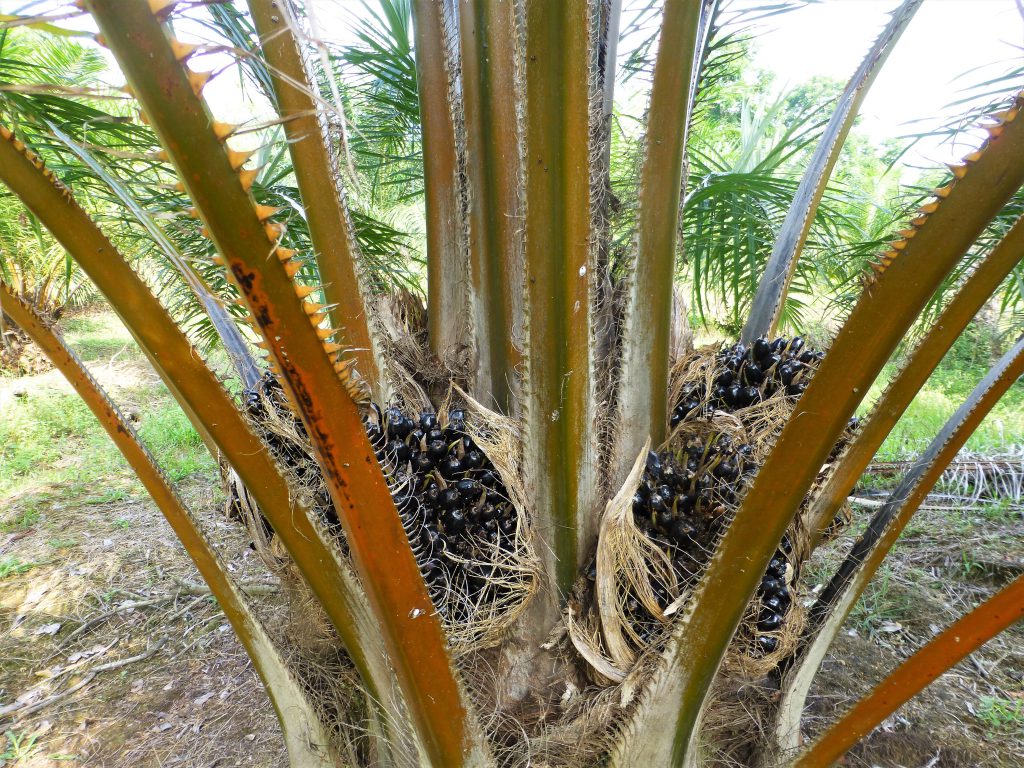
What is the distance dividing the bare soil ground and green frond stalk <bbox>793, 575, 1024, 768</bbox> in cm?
99

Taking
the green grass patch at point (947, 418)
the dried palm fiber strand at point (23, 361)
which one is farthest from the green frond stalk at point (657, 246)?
the dried palm fiber strand at point (23, 361)

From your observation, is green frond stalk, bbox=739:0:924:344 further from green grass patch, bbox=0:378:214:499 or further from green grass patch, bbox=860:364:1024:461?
green grass patch, bbox=0:378:214:499

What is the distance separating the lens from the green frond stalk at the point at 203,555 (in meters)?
1.15

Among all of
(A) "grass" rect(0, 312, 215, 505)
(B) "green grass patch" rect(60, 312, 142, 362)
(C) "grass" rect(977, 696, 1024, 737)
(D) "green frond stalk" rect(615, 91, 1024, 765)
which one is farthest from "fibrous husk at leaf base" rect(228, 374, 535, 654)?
(B) "green grass patch" rect(60, 312, 142, 362)

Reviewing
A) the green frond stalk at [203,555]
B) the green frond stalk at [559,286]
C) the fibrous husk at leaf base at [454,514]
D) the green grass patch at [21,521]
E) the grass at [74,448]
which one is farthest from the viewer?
the grass at [74,448]

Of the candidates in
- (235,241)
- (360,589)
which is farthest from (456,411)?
(235,241)

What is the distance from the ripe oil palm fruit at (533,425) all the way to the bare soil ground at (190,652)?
Answer: 71 centimetres

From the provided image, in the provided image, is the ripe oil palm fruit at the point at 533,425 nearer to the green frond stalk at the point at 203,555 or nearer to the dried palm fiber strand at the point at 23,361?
the green frond stalk at the point at 203,555

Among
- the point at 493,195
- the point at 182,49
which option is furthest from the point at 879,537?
the point at 182,49

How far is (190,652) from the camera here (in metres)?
2.87

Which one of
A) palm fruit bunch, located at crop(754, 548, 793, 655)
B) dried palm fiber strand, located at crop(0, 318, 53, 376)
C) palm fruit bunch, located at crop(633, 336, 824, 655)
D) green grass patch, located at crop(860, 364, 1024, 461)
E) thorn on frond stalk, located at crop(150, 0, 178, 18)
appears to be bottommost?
dried palm fiber strand, located at crop(0, 318, 53, 376)

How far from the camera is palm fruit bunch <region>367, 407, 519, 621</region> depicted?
1.31m

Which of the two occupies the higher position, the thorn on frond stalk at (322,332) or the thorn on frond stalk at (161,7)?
the thorn on frond stalk at (161,7)

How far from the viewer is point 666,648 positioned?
3.96ft
